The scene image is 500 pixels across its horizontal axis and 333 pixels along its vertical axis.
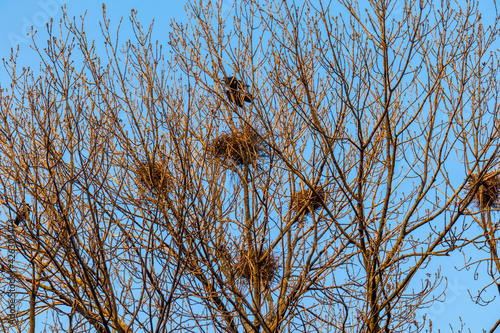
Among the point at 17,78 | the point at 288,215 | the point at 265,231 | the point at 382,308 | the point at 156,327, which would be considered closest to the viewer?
the point at 156,327

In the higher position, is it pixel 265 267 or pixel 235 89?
pixel 235 89

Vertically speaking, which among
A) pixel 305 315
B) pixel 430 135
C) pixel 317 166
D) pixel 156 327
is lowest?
pixel 156 327

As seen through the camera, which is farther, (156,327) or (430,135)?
(430,135)

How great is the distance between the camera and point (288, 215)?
18.0 feet

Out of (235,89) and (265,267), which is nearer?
(235,89)

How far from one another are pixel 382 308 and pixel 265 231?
1.54 m

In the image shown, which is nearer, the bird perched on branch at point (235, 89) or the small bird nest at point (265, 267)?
the bird perched on branch at point (235, 89)

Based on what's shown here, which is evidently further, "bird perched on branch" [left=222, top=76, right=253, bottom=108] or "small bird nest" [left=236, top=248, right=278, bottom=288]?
"small bird nest" [left=236, top=248, right=278, bottom=288]

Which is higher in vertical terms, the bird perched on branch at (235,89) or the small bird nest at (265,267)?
the bird perched on branch at (235,89)

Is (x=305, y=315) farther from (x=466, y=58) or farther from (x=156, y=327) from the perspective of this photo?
(x=466, y=58)

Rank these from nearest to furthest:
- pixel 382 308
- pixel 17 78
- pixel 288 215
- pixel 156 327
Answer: pixel 156 327, pixel 382 308, pixel 17 78, pixel 288 215

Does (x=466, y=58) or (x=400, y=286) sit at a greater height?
(x=466, y=58)

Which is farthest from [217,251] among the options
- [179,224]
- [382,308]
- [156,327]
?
[382,308]

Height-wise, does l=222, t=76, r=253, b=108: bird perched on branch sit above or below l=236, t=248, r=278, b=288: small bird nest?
above
